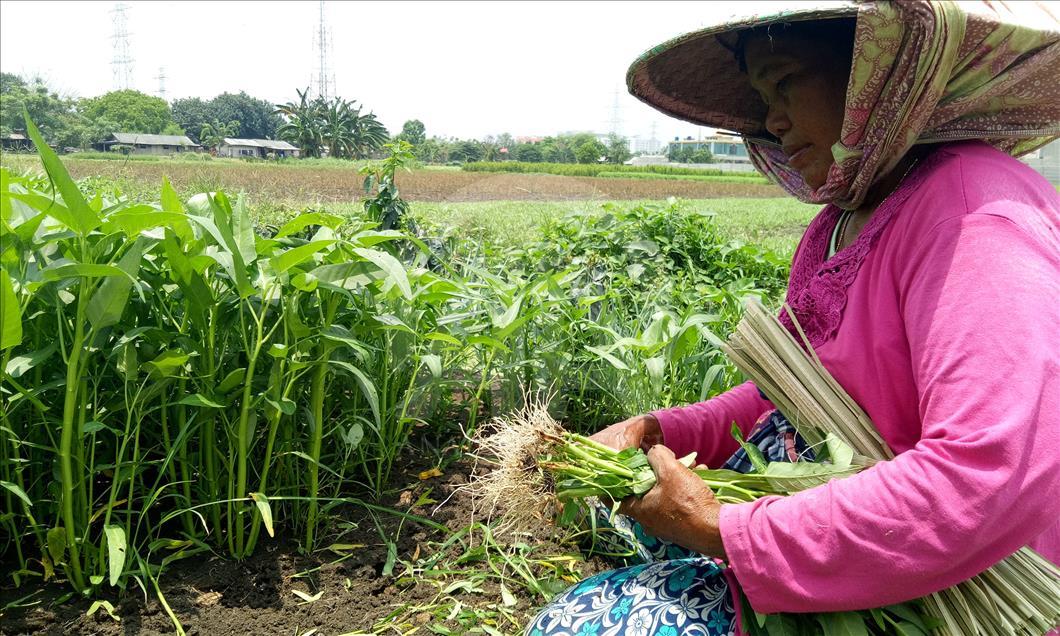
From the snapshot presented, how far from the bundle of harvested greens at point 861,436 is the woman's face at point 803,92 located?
0.25 m

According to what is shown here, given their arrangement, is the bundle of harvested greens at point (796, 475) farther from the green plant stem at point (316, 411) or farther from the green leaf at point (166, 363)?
the green leaf at point (166, 363)

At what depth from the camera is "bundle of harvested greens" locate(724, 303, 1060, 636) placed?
2.92 feet

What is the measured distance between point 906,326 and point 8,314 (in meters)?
1.18

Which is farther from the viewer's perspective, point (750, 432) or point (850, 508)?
point (750, 432)

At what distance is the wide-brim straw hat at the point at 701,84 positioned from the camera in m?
1.33

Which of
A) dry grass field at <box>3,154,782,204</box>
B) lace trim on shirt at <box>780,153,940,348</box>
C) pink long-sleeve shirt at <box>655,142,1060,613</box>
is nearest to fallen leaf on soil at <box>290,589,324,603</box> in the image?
pink long-sleeve shirt at <box>655,142,1060,613</box>

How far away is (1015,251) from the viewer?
32.6 inches

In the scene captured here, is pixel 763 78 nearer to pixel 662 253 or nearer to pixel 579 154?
pixel 662 253

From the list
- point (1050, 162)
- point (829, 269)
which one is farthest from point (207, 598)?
point (1050, 162)

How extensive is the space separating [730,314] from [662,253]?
4.95 feet

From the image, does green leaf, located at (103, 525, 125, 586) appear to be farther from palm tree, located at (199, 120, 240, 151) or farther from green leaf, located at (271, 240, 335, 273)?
palm tree, located at (199, 120, 240, 151)

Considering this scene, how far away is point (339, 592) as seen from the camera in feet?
5.01

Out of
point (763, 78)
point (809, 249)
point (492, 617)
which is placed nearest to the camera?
point (763, 78)

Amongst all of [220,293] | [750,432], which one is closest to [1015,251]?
[750,432]
